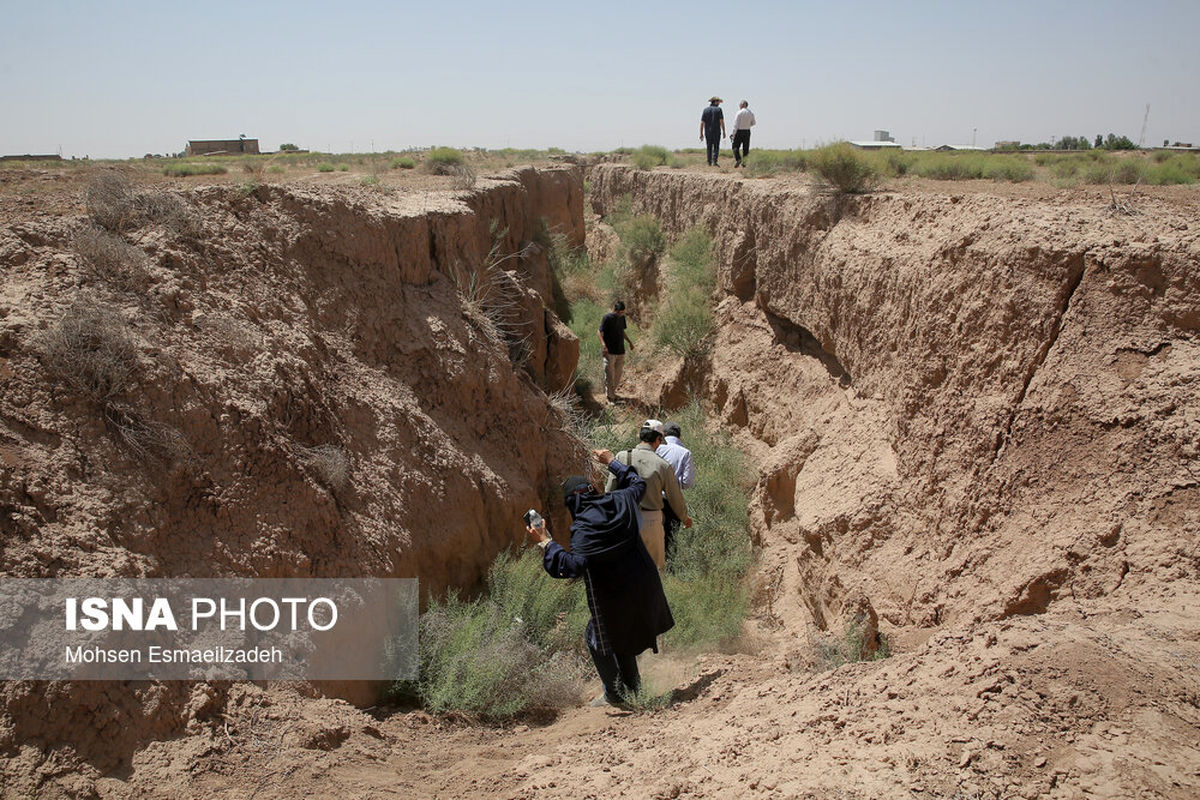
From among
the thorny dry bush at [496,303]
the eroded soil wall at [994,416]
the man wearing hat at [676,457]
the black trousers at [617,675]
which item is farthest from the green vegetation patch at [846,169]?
the black trousers at [617,675]

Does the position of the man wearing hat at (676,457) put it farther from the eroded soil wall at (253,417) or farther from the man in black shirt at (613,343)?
the man in black shirt at (613,343)

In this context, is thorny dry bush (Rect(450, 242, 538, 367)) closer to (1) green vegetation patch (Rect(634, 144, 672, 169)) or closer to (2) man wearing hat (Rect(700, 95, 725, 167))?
(2) man wearing hat (Rect(700, 95, 725, 167))

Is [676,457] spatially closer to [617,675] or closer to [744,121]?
[617,675]

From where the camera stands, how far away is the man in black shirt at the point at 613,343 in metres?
11.7

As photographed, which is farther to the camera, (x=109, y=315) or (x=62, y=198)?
(x=62, y=198)

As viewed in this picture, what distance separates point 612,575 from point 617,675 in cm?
67

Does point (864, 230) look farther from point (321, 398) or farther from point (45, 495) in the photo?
point (45, 495)

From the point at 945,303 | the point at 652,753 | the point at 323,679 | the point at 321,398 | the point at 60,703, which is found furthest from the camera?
the point at 945,303

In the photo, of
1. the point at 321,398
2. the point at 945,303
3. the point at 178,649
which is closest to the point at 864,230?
the point at 945,303

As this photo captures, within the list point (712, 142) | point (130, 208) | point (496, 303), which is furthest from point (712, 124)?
point (130, 208)

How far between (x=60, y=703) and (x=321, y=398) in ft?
8.03

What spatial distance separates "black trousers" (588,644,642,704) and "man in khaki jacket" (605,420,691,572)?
1310 mm

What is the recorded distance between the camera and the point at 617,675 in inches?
179

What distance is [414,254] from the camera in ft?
22.9
